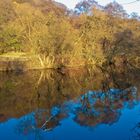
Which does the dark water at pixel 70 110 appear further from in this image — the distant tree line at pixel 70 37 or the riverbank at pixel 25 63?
the distant tree line at pixel 70 37

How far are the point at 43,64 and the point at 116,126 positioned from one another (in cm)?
2458

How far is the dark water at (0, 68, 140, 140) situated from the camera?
11.5 meters

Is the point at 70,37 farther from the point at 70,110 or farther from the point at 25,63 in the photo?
the point at 70,110

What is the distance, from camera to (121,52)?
136 feet

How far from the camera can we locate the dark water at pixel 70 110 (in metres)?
11.5

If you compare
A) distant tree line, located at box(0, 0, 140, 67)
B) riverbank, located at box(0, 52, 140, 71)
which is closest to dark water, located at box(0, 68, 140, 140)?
riverbank, located at box(0, 52, 140, 71)

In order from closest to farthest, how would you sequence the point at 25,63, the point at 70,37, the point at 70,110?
1. the point at 70,110
2. the point at 25,63
3. the point at 70,37

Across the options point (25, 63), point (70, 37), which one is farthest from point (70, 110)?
point (70, 37)

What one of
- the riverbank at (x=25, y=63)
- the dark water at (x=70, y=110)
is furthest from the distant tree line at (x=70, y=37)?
the dark water at (x=70, y=110)

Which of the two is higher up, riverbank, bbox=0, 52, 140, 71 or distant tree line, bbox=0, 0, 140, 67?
distant tree line, bbox=0, 0, 140, 67

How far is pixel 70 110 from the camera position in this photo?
15.4 meters

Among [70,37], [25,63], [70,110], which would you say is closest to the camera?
[70,110]

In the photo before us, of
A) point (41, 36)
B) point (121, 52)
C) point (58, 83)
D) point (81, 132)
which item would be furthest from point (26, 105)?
point (121, 52)

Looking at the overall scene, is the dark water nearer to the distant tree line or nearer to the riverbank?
the riverbank
